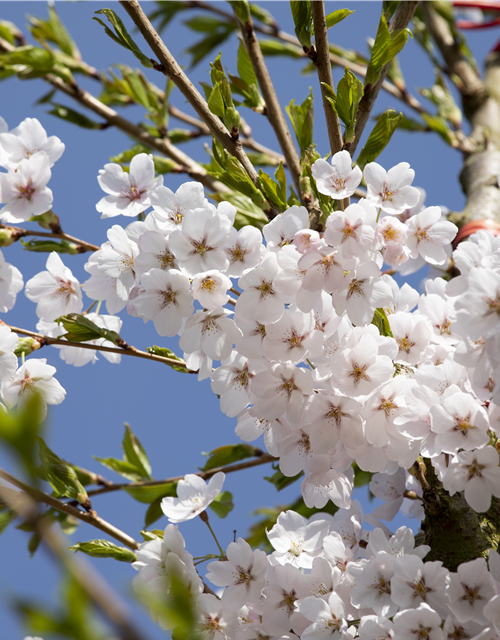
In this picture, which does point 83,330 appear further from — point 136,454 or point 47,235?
point 136,454

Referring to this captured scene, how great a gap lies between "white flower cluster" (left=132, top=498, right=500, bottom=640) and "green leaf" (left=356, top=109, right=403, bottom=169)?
620 millimetres

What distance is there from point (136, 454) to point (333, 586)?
0.75m

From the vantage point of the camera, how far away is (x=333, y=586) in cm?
84

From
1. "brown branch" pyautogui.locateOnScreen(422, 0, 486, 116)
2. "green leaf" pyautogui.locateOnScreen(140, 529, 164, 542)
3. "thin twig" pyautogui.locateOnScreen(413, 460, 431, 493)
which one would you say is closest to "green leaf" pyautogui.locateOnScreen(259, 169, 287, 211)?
"thin twig" pyautogui.locateOnScreen(413, 460, 431, 493)

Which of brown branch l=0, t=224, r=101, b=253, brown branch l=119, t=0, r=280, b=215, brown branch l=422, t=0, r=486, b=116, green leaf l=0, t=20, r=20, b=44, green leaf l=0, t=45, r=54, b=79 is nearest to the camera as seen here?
brown branch l=119, t=0, r=280, b=215

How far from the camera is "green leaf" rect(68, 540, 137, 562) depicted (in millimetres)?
970

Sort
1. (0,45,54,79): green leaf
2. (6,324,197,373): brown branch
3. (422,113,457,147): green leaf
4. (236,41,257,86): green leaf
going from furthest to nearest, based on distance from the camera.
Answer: (422,113,457,147): green leaf
(0,45,54,79): green leaf
(236,41,257,86): green leaf
(6,324,197,373): brown branch

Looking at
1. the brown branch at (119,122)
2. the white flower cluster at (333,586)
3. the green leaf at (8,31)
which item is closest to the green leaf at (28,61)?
the brown branch at (119,122)

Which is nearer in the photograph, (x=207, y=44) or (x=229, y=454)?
(x=229, y=454)

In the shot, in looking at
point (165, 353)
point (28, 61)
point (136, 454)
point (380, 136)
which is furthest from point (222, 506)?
point (28, 61)

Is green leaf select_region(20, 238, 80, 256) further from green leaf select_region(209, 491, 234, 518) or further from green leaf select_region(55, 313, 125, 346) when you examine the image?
green leaf select_region(209, 491, 234, 518)

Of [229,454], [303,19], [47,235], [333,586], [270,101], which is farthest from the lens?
[229,454]

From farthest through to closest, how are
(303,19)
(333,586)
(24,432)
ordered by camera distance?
(303,19) < (333,586) < (24,432)

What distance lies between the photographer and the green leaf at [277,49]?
2355 millimetres
